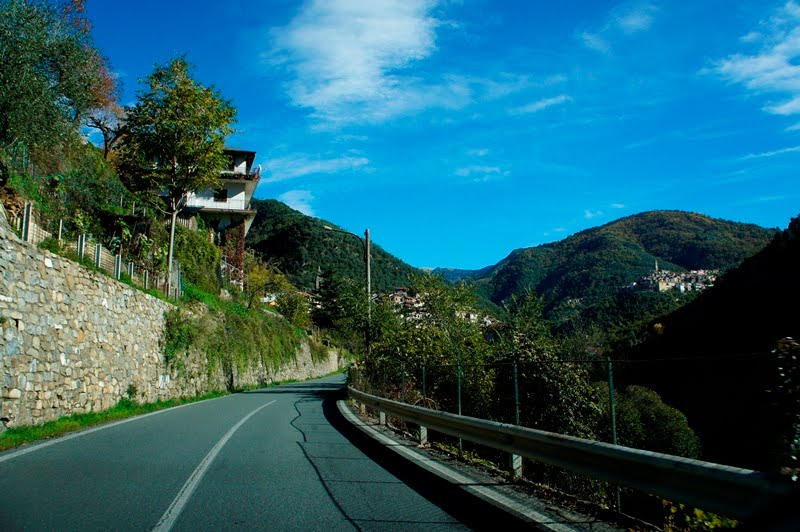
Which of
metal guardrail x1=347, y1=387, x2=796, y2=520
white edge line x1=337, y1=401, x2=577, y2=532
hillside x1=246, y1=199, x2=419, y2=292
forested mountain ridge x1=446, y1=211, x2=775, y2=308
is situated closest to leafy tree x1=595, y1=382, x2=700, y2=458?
metal guardrail x1=347, y1=387, x2=796, y2=520

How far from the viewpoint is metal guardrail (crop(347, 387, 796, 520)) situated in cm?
376

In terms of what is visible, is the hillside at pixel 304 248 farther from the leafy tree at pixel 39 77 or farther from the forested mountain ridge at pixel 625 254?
the leafy tree at pixel 39 77

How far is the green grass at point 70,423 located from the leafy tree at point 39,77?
8.20 meters

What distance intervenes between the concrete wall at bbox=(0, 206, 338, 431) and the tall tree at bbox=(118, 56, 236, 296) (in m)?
7.17

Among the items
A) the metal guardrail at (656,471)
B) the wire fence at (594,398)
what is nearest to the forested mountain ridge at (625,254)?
the wire fence at (594,398)

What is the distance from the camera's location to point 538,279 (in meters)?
139

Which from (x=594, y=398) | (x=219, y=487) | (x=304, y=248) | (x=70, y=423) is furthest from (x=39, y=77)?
(x=304, y=248)

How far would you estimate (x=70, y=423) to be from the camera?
13.9m

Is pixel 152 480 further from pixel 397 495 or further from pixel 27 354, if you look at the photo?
pixel 27 354

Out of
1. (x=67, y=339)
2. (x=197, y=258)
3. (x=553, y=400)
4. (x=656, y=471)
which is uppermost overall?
(x=197, y=258)

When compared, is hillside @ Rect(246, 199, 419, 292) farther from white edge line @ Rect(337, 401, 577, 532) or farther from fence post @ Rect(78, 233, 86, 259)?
white edge line @ Rect(337, 401, 577, 532)

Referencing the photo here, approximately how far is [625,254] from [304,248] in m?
72.8

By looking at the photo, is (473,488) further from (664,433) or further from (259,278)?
(259,278)

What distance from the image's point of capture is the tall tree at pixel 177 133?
1128 inches
